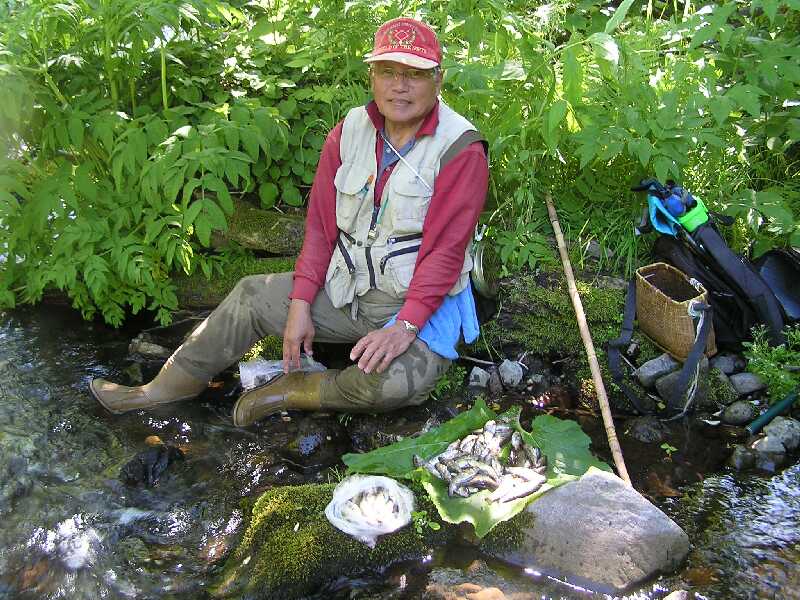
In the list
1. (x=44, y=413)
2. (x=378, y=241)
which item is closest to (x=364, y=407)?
(x=378, y=241)

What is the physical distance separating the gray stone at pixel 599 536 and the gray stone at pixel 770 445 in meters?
1.11

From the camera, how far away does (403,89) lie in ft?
13.5

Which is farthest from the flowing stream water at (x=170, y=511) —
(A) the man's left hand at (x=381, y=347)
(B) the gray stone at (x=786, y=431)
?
(A) the man's left hand at (x=381, y=347)

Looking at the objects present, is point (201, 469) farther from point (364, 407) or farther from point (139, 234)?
point (139, 234)

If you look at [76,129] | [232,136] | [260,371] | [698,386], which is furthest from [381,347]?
[76,129]

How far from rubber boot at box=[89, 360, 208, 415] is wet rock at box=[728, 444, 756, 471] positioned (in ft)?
10.7

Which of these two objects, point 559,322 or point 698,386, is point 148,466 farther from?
point 698,386

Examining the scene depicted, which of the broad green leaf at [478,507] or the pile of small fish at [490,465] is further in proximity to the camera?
the pile of small fish at [490,465]

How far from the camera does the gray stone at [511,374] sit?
A: 500 centimetres

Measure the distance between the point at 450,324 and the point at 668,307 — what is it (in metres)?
1.35

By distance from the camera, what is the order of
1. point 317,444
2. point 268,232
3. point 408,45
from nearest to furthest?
point 408,45
point 317,444
point 268,232

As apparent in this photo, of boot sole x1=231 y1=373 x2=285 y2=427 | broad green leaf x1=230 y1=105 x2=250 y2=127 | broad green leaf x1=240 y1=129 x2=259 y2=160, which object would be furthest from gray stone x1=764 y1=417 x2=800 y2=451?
broad green leaf x1=230 y1=105 x2=250 y2=127

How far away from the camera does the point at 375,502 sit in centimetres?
352

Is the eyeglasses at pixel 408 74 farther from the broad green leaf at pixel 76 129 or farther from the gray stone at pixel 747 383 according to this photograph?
the gray stone at pixel 747 383
